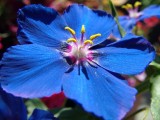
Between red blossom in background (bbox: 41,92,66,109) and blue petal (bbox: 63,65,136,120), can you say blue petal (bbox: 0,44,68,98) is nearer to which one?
blue petal (bbox: 63,65,136,120)

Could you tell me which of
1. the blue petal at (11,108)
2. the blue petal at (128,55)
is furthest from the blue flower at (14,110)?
the blue petal at (128,55)

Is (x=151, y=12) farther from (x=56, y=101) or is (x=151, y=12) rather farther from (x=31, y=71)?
(x=31, y=71)

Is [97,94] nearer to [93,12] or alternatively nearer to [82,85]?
[82,85]

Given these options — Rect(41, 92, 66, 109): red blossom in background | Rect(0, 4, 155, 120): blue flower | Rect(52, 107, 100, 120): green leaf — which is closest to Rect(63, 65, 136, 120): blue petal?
Rect(0, 4, 155, 120): blue flower

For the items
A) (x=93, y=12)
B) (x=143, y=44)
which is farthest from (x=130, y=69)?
(x=93, y=12)

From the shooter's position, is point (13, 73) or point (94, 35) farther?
point (94, 35)

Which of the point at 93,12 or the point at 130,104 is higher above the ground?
the point at 93,12

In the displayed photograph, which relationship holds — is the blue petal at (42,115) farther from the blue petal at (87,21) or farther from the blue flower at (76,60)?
the blue petal at (87,21)
